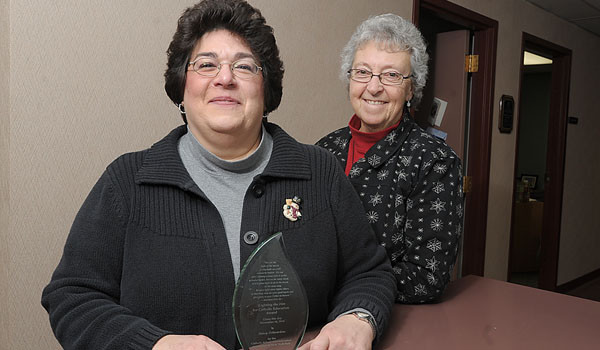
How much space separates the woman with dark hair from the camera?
0.98 m

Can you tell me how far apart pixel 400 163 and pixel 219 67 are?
562mm

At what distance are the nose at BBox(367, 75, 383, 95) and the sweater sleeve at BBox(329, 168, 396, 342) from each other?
1.20 feet

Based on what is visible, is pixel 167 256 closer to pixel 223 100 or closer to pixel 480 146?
pixel 223 100

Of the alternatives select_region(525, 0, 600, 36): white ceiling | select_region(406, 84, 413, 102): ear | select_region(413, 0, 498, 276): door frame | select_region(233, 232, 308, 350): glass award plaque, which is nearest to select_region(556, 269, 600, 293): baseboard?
select_region(413, 0, 498, 276): door frame

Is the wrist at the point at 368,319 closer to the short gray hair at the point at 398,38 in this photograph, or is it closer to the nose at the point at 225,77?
the nose at the point at 225,77

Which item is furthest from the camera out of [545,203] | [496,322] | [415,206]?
[545,203]

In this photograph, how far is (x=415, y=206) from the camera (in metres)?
1.35

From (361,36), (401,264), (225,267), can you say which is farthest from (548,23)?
(225,267)

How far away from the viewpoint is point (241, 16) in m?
1.12

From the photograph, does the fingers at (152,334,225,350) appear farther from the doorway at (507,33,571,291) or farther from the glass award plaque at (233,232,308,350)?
the doorway at (507,33,571,291)

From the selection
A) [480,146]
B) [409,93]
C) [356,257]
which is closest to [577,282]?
[480,146]

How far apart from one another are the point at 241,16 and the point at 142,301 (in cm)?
61

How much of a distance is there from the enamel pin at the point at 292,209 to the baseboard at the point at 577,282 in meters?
4.77

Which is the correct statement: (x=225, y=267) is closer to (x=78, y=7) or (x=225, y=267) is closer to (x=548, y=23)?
(x=78, y=7)
